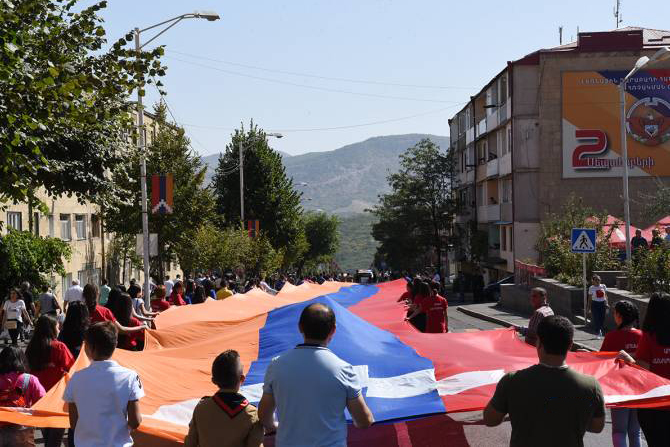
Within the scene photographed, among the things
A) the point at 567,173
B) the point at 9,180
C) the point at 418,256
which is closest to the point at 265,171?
the point at 418,256

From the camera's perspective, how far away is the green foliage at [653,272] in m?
23.2

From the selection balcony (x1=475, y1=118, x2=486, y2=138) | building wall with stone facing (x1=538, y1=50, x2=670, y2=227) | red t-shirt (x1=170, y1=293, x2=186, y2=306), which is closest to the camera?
red t-shirt (x1=170, y1=293, x2=186, y2=306)

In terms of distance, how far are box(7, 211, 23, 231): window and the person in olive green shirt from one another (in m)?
34.6

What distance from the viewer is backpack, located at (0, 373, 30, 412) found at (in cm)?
793

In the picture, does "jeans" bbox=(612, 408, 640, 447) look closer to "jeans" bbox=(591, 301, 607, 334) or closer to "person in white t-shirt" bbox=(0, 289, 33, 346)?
"jeans" bbox=(591, 301, 607, 334)

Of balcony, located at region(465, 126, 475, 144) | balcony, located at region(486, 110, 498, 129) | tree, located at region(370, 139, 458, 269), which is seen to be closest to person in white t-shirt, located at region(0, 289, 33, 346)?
balcony, located at region(486, 110, 498, 129)

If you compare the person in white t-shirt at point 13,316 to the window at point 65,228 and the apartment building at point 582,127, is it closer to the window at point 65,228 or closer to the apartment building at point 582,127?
the window at point 65,228

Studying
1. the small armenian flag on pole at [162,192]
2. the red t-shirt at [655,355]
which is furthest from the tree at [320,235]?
the red t-shirt at [655,355]

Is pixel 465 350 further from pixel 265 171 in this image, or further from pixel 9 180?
pixel 265 171

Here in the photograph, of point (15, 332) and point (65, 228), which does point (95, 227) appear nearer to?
point (65, 228)

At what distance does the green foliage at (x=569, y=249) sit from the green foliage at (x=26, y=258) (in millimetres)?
17573

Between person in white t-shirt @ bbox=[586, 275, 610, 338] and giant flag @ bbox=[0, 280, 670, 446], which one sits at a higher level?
giant flag @ bbox=[0, 280, 670, 446]

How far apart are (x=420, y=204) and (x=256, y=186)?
42.0ft

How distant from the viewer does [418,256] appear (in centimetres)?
7600
